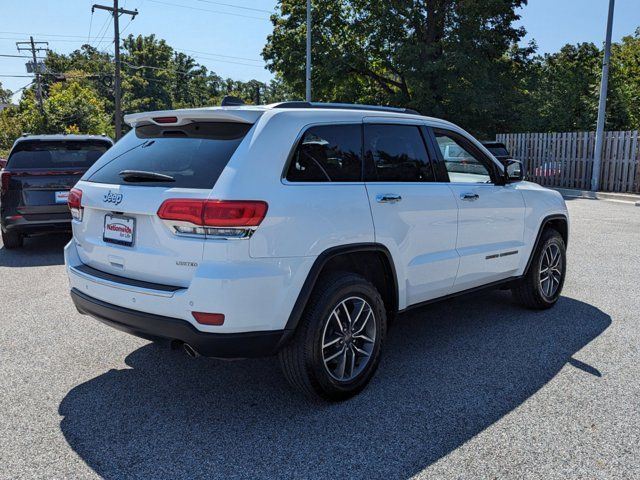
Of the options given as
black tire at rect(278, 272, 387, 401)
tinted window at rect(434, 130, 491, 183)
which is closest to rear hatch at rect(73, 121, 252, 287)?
black tire at rect(278, 272, 387, 401)

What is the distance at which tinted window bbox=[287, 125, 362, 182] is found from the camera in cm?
335

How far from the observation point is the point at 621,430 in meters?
3.16

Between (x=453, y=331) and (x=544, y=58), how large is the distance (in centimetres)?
4477

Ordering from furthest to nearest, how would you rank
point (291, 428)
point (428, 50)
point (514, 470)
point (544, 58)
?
point (544, 58) → point (428, 50) → point (291, 428) → point (514, 470)

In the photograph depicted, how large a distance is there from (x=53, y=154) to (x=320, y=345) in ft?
22.0

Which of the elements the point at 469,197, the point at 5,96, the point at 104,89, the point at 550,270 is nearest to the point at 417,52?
the point at 550,270

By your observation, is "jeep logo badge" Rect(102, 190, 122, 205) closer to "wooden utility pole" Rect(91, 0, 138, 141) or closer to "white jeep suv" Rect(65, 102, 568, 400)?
"white jeep suv" Rect(65, 102, 568, 400)

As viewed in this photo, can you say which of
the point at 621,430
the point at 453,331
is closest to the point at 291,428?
the point at 621,430

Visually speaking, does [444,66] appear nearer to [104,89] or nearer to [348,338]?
[348,338]

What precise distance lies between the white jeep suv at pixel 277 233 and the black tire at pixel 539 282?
118 cm

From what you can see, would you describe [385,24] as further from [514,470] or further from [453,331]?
[514,470]

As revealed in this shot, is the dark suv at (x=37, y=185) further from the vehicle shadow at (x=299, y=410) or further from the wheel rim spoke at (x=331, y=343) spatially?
the wheel rim spoke at (x=331, y=343)

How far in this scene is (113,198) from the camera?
3.43 meters

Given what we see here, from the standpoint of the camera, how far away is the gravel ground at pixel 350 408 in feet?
9.34
